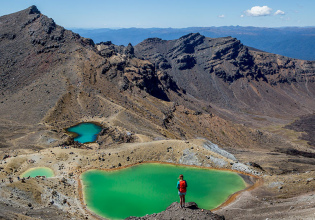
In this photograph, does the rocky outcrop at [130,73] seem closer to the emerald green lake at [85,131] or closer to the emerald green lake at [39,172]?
the emerald green lake at [85,131]

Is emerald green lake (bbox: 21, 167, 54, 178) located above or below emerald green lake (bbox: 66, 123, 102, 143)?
above

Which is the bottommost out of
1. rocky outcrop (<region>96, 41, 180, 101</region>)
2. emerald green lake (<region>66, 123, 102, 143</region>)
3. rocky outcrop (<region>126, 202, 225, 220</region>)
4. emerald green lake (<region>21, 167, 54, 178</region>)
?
emerald green lake (<region>66, 123, 102, 143</region>)

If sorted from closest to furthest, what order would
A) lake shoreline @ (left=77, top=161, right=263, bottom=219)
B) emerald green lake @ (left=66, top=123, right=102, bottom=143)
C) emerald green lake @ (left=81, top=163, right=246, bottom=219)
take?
emerald green lake @ (left=81, top=163, right=246, bottom=219) → lake shoreline @ (left=77, top=161, right=263, bottom=219) → emerald green lake @ (left=66, top=123, right=102, bottom=143)

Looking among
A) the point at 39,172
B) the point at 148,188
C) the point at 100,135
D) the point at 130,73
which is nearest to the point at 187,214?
the point at 148,188

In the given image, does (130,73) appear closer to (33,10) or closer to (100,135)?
(100,135)

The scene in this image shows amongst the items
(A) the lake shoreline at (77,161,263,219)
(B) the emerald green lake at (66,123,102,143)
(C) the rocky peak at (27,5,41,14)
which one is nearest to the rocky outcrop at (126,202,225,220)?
(A) the lake shoreline at (77,161,263,219)

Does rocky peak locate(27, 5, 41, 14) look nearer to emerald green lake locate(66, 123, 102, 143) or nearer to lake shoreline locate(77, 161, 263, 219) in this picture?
emerald green lake locate(66, 123, 102, 143)

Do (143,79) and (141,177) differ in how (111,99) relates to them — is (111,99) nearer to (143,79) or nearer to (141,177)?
(143,79)
